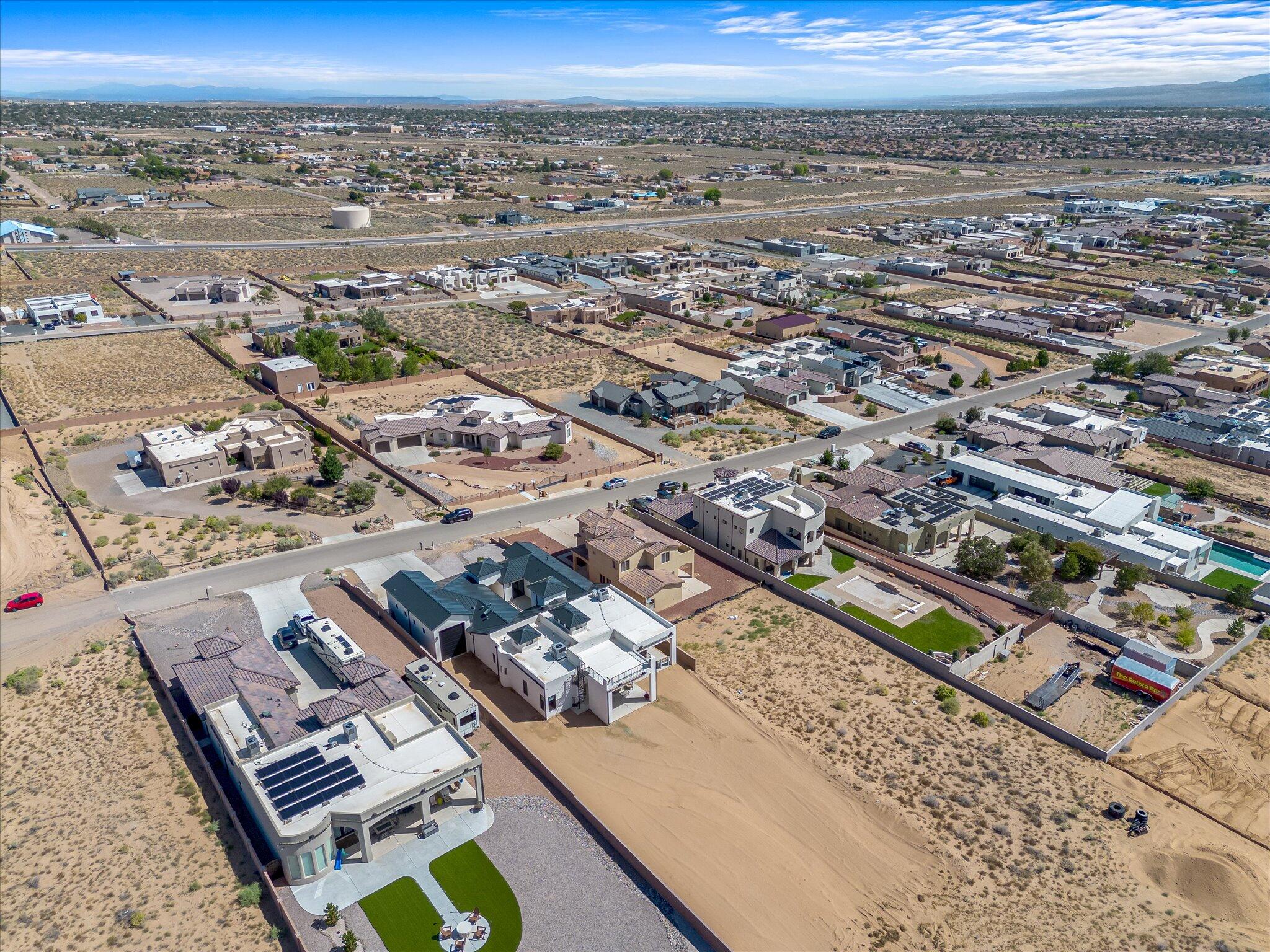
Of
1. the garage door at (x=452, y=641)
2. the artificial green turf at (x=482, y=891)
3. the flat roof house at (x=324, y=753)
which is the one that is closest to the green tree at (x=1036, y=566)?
the garage door at (x=452, y=641)

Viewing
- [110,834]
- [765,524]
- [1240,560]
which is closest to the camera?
[110,834]

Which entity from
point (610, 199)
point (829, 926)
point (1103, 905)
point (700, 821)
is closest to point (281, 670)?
point (700, 821)

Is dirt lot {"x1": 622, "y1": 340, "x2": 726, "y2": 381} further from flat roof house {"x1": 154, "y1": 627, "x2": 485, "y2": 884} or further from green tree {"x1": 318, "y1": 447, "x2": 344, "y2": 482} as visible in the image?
flat roof house {"x1": 154, "y1": 627, "x2": 485, "y2": 884}

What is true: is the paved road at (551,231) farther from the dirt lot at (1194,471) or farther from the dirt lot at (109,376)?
the dirt lot at (1194,471)

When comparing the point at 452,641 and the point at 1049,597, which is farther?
the point at 1049,597

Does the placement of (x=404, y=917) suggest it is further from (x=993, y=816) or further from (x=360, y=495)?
(x=360, y=495)

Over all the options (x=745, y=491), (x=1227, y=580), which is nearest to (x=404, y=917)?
(x=745, y=491)
